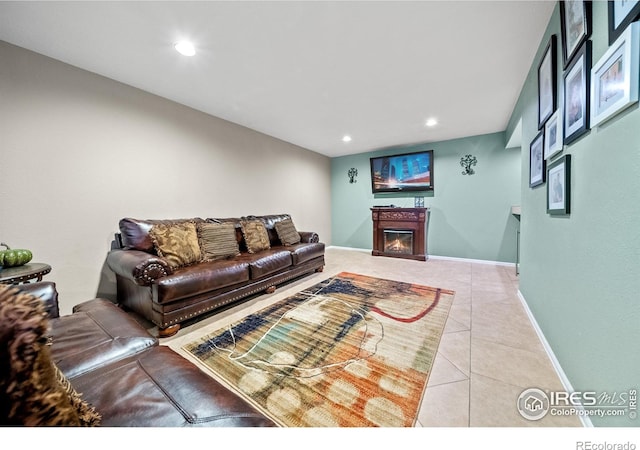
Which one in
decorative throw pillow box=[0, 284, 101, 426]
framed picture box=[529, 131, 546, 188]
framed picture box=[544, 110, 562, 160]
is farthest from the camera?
framed picture box=[529, 131, 546, 188]

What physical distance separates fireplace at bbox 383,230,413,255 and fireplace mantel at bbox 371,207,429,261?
4 cm

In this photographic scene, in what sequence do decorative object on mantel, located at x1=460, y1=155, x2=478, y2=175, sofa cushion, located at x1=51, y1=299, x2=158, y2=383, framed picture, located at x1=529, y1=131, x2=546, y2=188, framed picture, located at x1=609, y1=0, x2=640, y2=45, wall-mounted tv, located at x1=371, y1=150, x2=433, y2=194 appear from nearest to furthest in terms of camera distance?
framed picture, located at x1=609, y1=0, x2=640, y2=45 < sofa cushion, located at x1=51, y1=299, x2=158, y2=383 < framed picture, located at x1=529, y1=131, x2=546, y2=188 < decorative object on mantel, located at x1=460, y1=155, x2=478, y2=175 < wall-mounted tv, located at x1=371, y1=150, x2=433, y2=194

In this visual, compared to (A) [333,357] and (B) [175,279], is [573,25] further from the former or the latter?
(B) [175,279]

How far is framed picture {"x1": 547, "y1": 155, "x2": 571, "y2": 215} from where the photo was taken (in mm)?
1362

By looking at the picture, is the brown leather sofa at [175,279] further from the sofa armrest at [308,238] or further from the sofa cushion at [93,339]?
the sofa armrest at [308,238]

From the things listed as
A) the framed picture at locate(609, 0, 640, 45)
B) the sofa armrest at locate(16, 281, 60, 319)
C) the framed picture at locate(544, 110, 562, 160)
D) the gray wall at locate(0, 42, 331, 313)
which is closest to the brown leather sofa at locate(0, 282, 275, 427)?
the sofa armrest at locate(16, 281, 60, 319)

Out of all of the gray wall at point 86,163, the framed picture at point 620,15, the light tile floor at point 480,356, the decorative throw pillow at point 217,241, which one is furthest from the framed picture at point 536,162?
the gray wall at point 86,163

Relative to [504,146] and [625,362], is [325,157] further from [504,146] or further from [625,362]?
[625,362]

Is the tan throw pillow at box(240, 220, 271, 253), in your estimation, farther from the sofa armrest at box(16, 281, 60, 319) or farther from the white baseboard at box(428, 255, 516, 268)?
the white baseboard at box(428, 255, 516, 268)

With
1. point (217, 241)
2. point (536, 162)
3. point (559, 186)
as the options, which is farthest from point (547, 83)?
point (217, 241)

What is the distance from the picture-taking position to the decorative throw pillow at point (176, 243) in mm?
2293

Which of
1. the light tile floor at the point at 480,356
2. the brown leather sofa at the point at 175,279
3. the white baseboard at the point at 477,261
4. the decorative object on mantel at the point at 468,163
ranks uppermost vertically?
the decorative object on mantel at the point at 468,163

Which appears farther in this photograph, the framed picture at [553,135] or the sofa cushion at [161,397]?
the framed picture at [553,135]

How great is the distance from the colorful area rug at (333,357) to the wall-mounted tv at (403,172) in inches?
112
